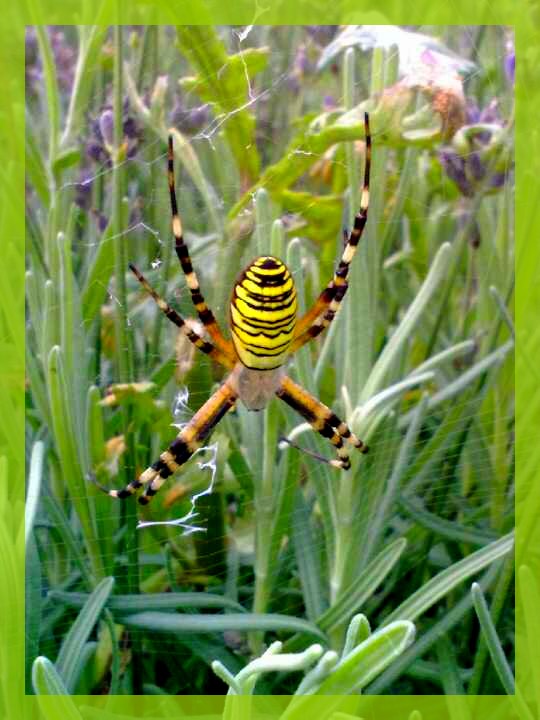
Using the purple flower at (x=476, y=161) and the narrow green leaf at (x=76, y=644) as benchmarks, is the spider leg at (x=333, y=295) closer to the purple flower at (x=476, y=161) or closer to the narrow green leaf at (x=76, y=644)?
the purple flower at (x=476, y=161)

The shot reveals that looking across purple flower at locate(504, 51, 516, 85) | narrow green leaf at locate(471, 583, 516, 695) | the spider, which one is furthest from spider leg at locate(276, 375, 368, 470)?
purple flower at locate(504, 51, 516, 85)

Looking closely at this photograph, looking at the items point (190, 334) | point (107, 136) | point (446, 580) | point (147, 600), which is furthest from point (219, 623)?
point (107, 136)

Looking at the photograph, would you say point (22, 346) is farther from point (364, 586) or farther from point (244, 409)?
point (364, 586)

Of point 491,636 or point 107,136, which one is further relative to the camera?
point 107,136

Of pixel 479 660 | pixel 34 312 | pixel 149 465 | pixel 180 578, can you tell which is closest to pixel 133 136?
pixel 34 312

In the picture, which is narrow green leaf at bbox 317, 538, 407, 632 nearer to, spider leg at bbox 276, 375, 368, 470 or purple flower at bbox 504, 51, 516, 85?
spider leg at bbox 276, 375, 368, 470

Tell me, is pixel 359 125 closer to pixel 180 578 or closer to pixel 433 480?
pixel 433 480
